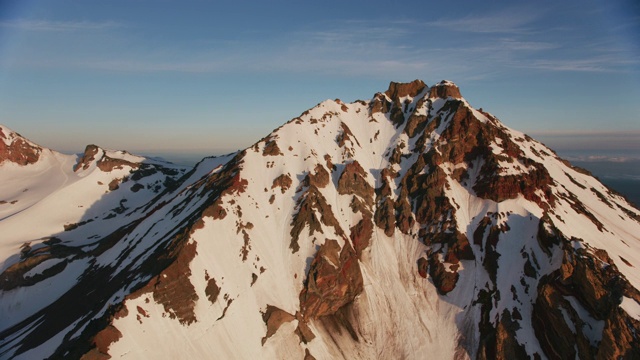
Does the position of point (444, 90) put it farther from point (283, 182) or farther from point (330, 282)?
point (330, 282)

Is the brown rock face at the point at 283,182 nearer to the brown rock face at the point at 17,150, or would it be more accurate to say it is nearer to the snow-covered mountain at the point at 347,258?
the snow-covered mountain at the point at 347,258

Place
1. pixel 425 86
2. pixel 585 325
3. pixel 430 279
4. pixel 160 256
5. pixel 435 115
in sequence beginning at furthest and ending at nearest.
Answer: pixel 425 86 < pixel 435 115 < pixel 430 279 < pixel 160 256 < pixel 585 325

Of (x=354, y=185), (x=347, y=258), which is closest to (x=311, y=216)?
(x=347, y=258)

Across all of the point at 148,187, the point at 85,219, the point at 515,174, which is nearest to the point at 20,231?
the point at 85,219

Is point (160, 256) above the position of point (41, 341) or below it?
above

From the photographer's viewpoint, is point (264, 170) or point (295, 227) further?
point (264, 170)

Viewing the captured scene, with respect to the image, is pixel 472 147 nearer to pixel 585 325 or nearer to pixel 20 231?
pixel 585 325

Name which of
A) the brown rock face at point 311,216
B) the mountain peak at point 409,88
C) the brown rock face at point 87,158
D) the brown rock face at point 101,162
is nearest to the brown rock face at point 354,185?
the brown rock face at point 311,216
